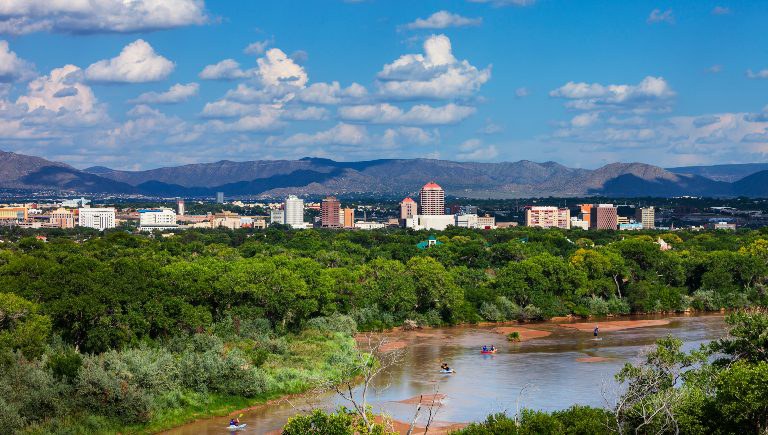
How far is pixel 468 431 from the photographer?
34750 mm

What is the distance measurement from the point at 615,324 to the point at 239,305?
32105 millimetres

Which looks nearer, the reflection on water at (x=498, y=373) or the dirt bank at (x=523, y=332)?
the reflection on water at (x=498, y=373)

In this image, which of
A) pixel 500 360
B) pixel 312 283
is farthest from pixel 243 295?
pixel 500 360

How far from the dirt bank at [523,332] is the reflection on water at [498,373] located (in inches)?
36.4

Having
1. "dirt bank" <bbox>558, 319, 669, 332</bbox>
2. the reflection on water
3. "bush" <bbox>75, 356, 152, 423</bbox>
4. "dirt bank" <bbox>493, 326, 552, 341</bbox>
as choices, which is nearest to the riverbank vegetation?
"bush" <bbox>75, 356, 152, 423</bbox>

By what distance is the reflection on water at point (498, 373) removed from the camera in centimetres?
4747

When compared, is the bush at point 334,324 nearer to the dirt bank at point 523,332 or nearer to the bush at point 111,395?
the dirt bank at point 523,332

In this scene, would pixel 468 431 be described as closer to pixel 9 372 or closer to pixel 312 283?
pixel 9 372

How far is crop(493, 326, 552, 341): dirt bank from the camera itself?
7338 centimetres

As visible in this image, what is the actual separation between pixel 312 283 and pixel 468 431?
37.0 metres

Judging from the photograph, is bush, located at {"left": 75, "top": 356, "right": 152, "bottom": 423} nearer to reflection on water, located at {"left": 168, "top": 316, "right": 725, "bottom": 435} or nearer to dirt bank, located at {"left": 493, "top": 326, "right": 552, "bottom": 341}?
reflection on water, located at {"left": 168, "top": 316, "right": 725, "bottom": 435}

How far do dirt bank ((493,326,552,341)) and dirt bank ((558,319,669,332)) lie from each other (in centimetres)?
361

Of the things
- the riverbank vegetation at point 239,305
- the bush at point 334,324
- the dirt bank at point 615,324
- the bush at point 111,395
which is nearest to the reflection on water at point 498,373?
the dirt bank at point 615,324

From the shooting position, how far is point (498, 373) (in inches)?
2256
